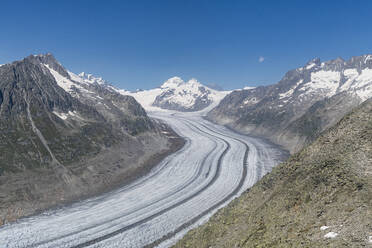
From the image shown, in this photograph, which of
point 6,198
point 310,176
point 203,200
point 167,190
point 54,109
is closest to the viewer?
point 310,176

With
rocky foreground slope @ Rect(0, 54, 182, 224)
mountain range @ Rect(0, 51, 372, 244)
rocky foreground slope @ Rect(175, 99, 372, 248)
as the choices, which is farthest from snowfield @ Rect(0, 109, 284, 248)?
rocky foreground slope @ Rect(175, 99, 372, 248)

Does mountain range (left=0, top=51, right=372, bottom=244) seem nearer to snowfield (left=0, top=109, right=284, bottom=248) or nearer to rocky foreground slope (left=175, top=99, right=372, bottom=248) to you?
rocky foreground slope (left=175, top=99, right=372, bottom=248)

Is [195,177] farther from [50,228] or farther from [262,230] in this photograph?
[262,230]

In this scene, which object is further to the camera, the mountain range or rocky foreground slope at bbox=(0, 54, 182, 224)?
rocky foreground slope at bbox=(0, 54, 182, 224)

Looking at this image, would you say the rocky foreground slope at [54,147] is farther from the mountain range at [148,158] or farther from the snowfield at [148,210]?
the snowfield at [148,210]

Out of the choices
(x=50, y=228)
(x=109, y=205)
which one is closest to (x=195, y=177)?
(x=109, y=205)

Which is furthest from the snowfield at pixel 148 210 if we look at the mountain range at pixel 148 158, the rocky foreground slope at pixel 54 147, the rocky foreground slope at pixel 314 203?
the rocky foreground slope at pixel 314 203
